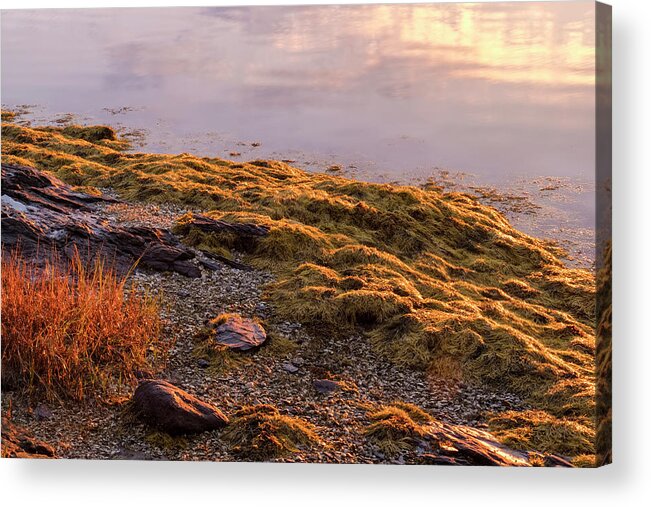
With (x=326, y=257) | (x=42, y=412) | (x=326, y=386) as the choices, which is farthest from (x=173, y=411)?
(x=326, y=257)

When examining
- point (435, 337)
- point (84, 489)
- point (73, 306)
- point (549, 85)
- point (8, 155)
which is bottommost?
point (84, 489)

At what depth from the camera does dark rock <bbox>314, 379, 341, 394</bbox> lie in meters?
6.88

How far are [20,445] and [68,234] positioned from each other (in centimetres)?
241

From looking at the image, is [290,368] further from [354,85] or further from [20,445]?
[354,85]

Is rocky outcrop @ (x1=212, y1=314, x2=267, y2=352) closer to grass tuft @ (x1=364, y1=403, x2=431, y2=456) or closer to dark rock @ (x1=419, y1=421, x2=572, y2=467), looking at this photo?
grass tuft @ (x1=364, y1=403, x2=431, y2=456)

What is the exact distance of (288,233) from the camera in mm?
8383

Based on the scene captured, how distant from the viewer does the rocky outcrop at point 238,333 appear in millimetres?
7211

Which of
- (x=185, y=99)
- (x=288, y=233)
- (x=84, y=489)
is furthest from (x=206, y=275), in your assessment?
(x=84, y=489)

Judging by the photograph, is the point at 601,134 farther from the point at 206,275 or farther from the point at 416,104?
the point at 206,275

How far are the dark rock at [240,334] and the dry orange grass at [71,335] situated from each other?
67 centimetres

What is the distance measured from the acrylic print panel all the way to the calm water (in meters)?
0.02

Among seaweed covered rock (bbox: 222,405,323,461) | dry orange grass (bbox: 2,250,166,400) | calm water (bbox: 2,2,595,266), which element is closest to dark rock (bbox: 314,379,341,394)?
seaweed covered rock (bbox: 222,405,323,461)

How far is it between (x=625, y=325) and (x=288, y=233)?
3.88 meters

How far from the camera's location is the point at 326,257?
809 cm
